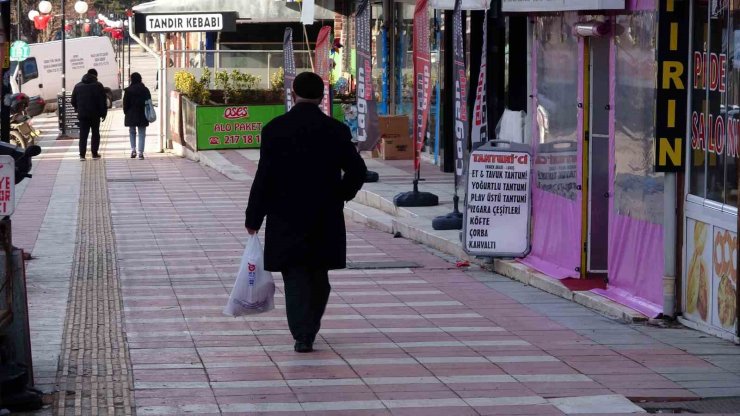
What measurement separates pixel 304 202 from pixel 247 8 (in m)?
23.0

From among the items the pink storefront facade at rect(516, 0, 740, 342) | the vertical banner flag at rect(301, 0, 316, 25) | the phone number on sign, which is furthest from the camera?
the phone number on sign

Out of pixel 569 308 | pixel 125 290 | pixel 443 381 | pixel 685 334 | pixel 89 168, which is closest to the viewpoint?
pixel 443 381

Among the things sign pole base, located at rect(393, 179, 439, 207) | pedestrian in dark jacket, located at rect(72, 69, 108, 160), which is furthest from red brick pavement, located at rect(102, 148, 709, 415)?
pedestrian in dark jacket, located at rect(72, 69, 108, 160)

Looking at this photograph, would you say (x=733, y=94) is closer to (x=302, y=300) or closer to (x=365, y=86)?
(x=302, y=300)

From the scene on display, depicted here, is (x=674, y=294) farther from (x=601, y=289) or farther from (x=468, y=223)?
(x=468, y=223)

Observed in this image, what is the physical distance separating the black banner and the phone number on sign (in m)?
19.0

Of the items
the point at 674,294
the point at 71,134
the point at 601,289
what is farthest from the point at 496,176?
the point at 71,134

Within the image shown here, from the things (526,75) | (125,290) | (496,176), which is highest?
(526,75)

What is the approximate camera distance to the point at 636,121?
964 centimetres

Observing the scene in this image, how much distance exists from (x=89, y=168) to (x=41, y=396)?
19.1 metres

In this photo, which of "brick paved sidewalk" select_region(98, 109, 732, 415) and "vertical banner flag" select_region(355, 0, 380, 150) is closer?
"brick paved sidewalk" select_region(98, 109, 732, 415)

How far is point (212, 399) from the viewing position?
23.1 ft

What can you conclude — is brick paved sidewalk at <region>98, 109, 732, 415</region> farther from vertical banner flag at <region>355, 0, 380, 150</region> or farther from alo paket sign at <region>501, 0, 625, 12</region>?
vertical banner flag at <region>355, 0, 380, 150</region>

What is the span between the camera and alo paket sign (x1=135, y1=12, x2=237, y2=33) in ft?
92.4
